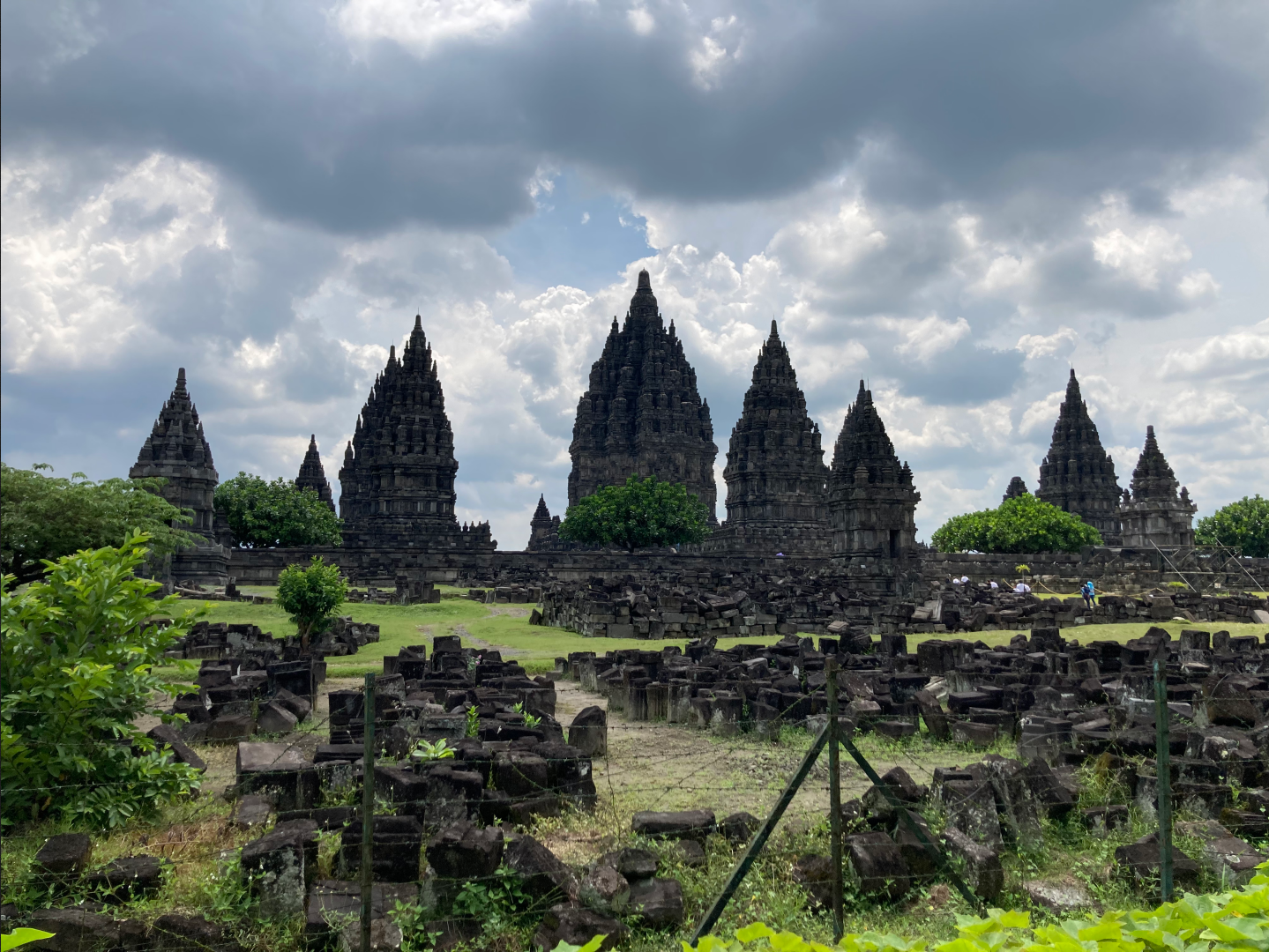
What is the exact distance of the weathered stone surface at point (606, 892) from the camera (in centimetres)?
478

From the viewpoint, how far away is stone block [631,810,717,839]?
559 cm

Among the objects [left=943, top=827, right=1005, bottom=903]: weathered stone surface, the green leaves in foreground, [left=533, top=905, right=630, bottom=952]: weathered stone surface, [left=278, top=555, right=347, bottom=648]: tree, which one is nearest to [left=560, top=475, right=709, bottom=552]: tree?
[left=278, top=555, right=347, bottom=648]: tree

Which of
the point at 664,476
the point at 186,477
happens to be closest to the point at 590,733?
the point at 186,477

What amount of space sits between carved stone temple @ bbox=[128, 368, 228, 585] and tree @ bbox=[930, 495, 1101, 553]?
37.9m

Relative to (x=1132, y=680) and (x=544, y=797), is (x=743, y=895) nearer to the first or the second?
(x=544, y=797)

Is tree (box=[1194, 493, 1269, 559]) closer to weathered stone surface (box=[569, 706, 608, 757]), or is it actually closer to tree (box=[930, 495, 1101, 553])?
tree (box=[930, 495, 1101, 553])

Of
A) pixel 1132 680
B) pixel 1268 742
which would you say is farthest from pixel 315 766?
pixel 1132 680

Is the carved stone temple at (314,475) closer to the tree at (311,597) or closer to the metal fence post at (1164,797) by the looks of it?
the tree at (311,597)

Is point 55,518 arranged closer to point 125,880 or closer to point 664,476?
point 125,880

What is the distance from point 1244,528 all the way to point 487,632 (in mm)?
55866

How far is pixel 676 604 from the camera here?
2067 centimetres

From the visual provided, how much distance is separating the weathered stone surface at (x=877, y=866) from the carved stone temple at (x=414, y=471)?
1579 inches

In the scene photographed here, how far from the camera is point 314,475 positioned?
59562mm

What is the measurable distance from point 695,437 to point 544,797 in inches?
2320
